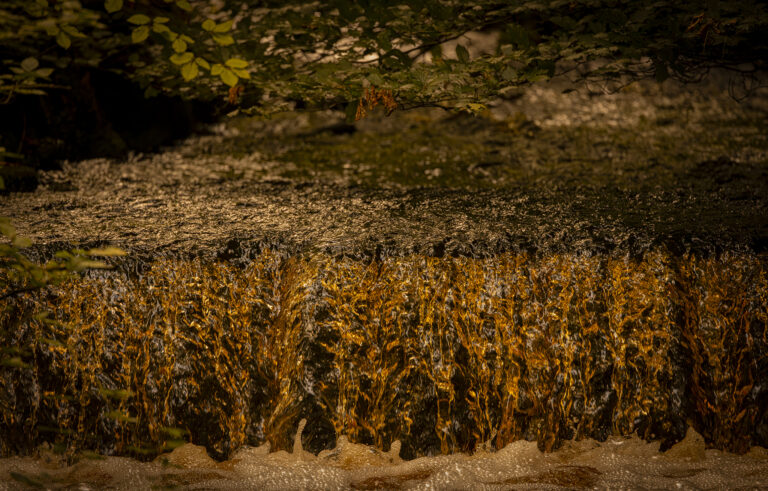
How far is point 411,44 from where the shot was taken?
434 cm

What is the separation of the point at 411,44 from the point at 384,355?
2.13 meters

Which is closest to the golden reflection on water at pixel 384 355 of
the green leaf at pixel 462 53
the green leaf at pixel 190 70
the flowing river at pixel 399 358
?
the flowing river at pixel 399 358

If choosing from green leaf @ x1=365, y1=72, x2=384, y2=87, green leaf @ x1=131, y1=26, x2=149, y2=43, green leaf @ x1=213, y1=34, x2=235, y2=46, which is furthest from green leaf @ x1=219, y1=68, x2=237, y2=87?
green leaf @ x1=365, y1=72, x2=384, y2=87

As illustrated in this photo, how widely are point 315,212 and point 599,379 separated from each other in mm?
1880

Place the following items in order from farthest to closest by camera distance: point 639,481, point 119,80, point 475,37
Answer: point 475,37 → point 119,80 → point 639,481

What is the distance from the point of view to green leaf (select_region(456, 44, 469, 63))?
358 centimetres

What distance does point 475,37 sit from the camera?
28.7 feet

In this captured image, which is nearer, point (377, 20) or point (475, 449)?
point (475, 449)

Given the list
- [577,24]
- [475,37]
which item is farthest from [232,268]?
[475,37]

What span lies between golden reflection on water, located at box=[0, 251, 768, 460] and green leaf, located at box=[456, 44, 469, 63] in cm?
113

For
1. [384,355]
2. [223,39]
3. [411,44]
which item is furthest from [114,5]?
[384,355]

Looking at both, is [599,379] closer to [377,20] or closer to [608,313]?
[608,313]

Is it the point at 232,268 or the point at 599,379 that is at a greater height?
the point at 232,268

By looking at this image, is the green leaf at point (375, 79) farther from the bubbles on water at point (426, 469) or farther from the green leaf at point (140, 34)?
the bubbles on water at point (426, 469)
